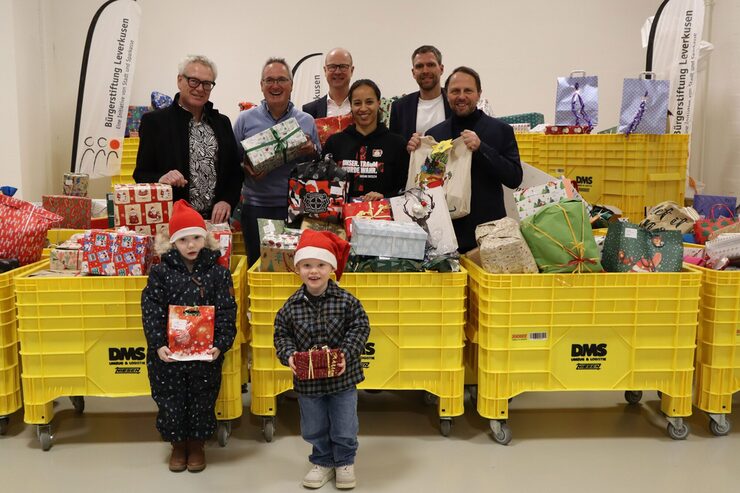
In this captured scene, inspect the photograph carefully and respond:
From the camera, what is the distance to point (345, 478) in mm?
2701

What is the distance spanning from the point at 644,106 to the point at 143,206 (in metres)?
3.43

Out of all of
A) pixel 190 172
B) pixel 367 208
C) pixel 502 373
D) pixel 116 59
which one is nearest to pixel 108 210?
pixel 190 172

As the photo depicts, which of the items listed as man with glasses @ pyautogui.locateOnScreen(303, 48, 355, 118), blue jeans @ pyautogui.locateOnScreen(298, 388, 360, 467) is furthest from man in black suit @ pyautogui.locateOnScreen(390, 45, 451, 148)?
blue jeans @ pyautogui.locateOnScreen(298, 388, 360, 467)

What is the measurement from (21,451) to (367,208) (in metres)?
1.90

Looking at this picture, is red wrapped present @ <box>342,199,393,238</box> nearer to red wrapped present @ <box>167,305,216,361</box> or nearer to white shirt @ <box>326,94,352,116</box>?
red wrapped present @ <box>167,305,216,361</box>

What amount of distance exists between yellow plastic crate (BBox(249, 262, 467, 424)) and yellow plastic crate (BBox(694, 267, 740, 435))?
114 centimetres

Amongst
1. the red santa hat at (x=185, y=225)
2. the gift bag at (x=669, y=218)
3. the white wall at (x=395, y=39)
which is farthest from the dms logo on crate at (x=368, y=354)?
the white wall at (x=395, y=39)

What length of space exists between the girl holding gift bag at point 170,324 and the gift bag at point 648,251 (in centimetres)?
176

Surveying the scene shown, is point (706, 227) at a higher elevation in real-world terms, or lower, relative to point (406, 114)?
lower

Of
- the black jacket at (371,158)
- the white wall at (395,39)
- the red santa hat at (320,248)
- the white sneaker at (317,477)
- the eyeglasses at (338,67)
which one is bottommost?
the white sneaker at (317,477)

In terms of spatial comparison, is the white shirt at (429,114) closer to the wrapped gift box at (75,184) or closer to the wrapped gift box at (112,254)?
the wrapped gift box at (112,254)

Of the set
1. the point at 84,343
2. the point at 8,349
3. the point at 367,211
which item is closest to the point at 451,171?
the point at 367,211

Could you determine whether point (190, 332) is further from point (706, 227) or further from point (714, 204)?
point (714, 204)

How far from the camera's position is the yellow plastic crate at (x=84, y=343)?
2.96m
